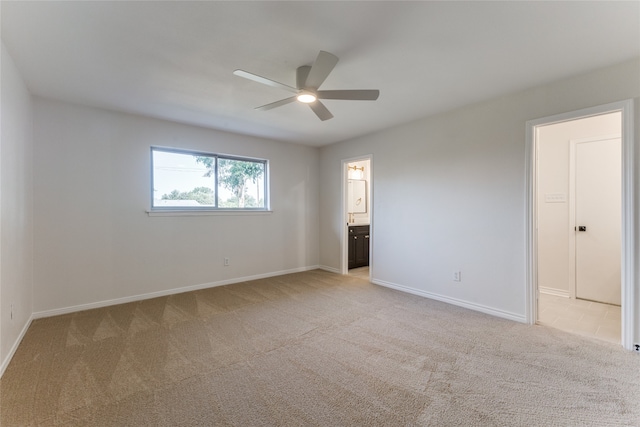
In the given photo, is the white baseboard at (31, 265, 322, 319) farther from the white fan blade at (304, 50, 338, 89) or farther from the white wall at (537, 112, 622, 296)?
the white wall at (537, 112, 622, 296)

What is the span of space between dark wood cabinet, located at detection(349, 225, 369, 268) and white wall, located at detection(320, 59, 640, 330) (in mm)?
1051

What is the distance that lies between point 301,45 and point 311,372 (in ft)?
8.17

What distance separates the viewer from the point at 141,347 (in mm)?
2467

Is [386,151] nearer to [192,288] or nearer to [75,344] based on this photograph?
[192,288]

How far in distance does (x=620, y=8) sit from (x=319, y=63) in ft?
6.35

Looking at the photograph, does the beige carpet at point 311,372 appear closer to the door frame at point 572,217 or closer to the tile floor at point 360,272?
the door frame at point 572,217

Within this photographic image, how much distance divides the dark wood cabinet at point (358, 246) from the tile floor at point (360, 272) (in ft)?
0.28

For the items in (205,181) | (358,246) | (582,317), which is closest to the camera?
(582,317)

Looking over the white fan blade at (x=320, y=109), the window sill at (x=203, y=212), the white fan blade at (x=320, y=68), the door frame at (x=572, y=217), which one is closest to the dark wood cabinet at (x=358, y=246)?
the window sill at (x=203, y=212)

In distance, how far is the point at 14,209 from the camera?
8.14ft

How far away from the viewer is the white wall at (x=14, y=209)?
2182 mm

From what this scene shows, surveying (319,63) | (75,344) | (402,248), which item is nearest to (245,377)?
(75,344)

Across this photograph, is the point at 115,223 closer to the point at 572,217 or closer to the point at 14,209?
the point at 14,209

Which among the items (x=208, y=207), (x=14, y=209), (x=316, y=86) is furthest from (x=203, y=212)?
(x=316, y=86)
